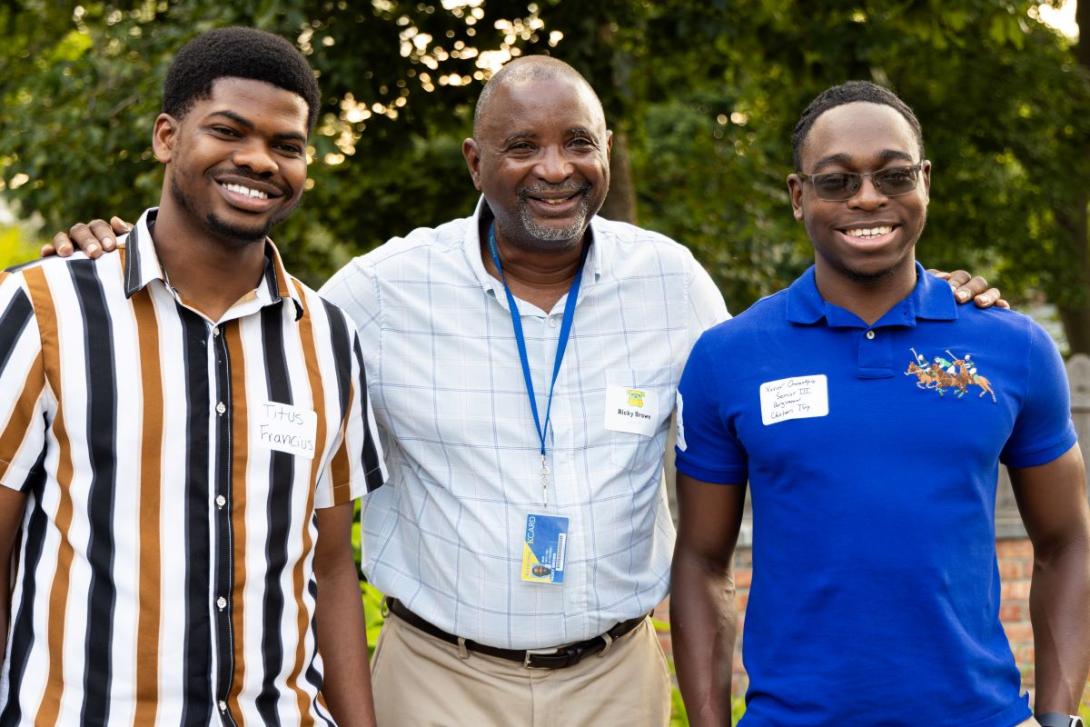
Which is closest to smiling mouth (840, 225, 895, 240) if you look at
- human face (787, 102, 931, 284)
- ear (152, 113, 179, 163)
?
human face (787, 102, 931, 284)

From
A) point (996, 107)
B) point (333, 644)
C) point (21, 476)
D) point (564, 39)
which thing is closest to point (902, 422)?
point (333, 644)

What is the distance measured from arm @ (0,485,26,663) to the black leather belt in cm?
112

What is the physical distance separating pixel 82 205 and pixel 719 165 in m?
5.08

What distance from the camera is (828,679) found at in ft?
9.27

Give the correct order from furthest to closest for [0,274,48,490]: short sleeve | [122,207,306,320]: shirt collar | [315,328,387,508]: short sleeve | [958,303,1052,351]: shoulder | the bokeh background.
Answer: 1. the bokeh background
2. [315,328,387,508]: short sleeve
3. [958,303,1052,351]: shoulder
4. [122,207,306,320]: shirt collar
5. [0,274,48,490]: short sleeve

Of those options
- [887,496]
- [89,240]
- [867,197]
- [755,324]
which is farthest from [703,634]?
[89,240]

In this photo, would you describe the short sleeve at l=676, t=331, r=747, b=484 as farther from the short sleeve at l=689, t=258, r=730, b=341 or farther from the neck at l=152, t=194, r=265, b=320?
the neck at l=152, t=194, r=265, b=320

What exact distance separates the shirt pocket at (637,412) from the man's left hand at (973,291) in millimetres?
777

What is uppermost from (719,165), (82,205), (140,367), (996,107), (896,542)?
(996,107)

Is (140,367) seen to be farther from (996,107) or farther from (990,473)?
(996,107)

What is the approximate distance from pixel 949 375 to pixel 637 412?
0.85 m

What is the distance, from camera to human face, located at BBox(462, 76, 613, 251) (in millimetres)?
3434

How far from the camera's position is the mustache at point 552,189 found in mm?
3418

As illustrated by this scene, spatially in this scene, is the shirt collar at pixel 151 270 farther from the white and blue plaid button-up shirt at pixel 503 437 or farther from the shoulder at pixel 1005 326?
the shoulder at pixel 1005 326
